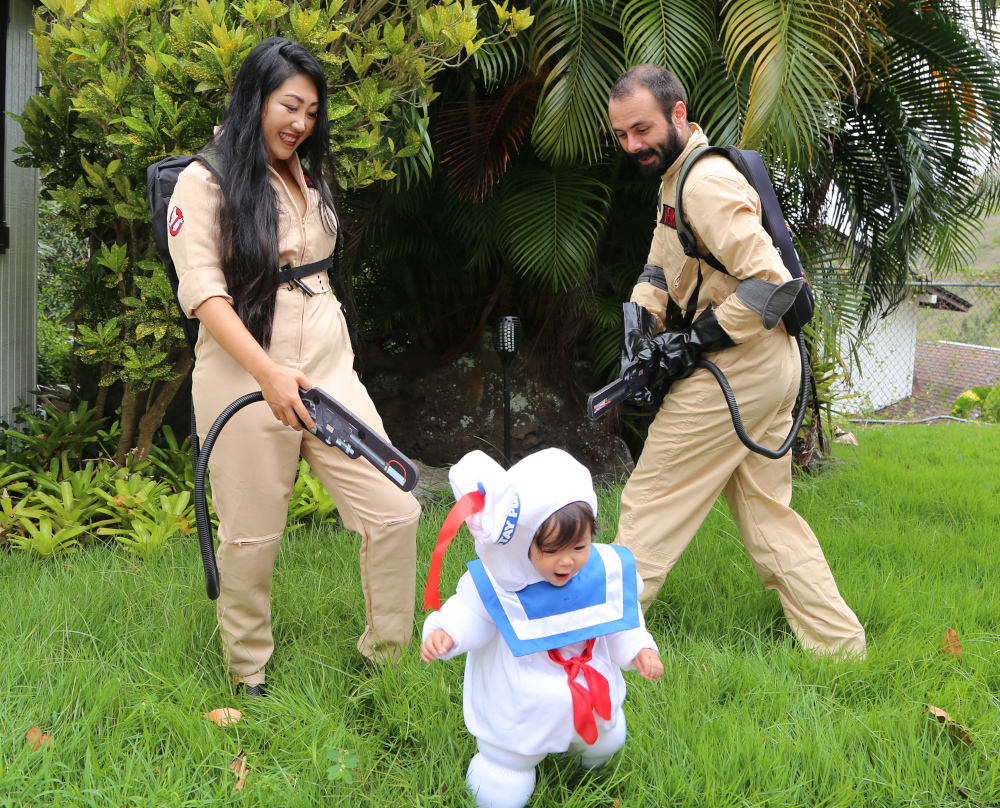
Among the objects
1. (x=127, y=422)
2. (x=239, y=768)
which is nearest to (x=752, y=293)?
(x=239, y=768)

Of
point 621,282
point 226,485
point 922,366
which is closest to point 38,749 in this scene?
point 226,485

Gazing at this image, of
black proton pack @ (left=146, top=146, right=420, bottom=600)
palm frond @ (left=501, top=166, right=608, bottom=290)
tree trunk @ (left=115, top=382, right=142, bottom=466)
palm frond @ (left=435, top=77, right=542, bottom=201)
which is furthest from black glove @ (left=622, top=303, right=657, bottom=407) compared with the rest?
tree trunk @ (left=115, top=382, right=142, bottom=466)

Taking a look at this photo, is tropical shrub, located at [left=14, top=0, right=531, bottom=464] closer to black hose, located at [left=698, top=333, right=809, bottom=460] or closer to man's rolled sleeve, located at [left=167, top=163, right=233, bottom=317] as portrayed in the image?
man's rolled sleeve, located at [left=167, top=163, right=233, bottom=317]

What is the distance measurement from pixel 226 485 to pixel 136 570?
1.29m

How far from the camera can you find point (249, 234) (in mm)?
2160

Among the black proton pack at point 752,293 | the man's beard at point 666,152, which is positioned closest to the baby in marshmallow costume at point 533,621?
the black proton pack at point 752,293

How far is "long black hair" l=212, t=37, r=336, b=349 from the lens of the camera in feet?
7.10

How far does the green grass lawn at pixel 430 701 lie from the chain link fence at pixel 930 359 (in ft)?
38.7

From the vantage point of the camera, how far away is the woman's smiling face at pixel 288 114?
87.3 inches

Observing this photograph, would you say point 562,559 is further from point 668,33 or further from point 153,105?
point 668,33

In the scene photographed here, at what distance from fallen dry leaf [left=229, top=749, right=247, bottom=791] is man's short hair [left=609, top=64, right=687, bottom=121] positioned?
2140mm

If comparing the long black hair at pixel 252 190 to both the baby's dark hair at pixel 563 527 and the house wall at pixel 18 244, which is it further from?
the house wall at pixel 18 244

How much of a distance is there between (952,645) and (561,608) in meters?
1.63

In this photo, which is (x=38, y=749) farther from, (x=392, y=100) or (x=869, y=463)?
(x=869, y=463)
